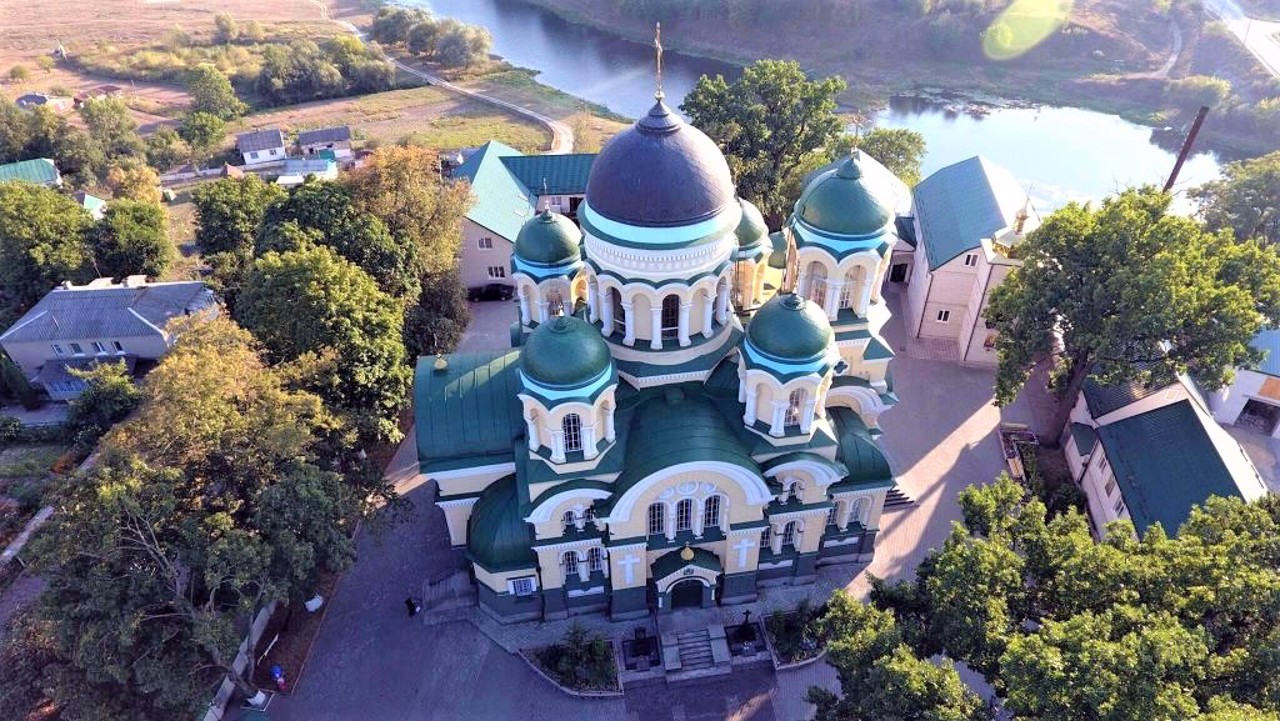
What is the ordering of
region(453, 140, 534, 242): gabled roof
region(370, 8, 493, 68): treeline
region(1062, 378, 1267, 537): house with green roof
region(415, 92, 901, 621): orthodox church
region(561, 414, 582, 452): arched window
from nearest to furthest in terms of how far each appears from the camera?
region(415, 92, 901, 621): orthodox church → region(561, 414, 582, 452): arched window → region(1062, 378, 1267, 537): house with green roof → region(453, 140, 534, 242): gabled roof → region(370, 8, 493, 68): treeline

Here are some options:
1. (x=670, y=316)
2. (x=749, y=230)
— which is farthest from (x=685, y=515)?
(x=749, y=230)

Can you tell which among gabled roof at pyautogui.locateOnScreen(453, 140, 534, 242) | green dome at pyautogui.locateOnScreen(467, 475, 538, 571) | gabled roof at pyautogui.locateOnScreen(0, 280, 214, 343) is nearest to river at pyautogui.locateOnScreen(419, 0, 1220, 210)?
gabled roof at pyautogui.locateOnScreen(453, 140, 534, 242)

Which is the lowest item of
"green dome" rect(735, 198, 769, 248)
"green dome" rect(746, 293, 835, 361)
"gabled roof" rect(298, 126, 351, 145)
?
"gabled roof" rect(298, 126, 351, 145)

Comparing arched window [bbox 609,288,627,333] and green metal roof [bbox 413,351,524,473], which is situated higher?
arched window [bbox 609,288,627,333]

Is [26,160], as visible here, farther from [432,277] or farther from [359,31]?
[359,31]

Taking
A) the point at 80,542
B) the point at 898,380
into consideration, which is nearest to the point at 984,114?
the point at 898,380

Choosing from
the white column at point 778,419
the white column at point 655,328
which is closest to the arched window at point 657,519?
the white column at point 778,419

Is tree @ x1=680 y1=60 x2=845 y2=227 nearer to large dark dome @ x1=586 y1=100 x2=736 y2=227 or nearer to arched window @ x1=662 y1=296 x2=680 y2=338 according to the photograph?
arched window @ x1=662 y1=296 x2=680 y2=338
